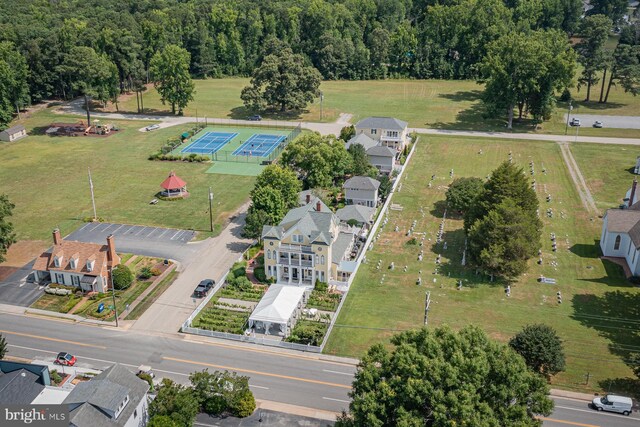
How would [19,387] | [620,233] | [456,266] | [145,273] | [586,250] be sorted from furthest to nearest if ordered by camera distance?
1. [586,250]
2. [620,233]
3. [456,266]
4. [145,273]
5. [19,387]

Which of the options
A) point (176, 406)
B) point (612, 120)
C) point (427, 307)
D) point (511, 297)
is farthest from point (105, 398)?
point (612, 120)

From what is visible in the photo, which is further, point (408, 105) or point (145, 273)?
point (408, 105)

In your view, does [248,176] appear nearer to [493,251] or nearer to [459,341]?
[493,251]

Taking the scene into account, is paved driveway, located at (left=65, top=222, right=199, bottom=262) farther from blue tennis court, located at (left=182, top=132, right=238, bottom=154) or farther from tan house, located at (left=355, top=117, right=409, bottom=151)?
tan house, located at (left=355, top=117, right=409, bottom=151)

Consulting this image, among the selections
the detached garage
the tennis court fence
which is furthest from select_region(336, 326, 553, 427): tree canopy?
the detached garage

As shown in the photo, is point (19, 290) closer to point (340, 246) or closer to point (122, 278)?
point (122, 278)

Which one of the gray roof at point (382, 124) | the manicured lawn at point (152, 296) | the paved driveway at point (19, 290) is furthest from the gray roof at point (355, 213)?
the paved driveway at point (19, 290)
